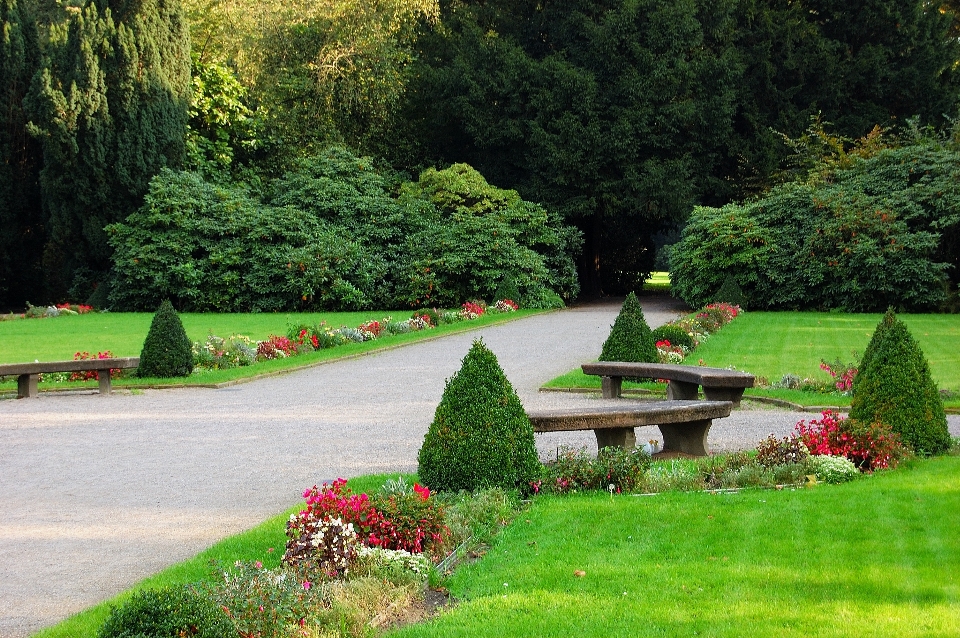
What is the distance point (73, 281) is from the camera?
2992cm

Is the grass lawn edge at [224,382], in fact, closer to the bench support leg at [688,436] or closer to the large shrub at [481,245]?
the bench support leg at [688,436]

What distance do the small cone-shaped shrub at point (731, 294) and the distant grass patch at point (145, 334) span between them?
559cm

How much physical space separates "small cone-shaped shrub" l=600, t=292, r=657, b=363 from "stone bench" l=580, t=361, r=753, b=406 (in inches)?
36.8

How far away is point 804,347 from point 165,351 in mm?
10950

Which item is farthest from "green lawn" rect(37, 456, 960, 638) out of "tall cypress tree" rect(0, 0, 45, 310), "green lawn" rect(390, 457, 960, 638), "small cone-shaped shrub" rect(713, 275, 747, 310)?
"tall cypress tree" rect(0, 0, 45, 310)

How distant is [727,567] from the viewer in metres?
4.97

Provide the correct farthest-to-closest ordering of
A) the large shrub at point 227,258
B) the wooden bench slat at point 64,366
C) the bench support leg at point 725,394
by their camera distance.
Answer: the large shrub at point 227,258
the wooden bench slat at point 64,366
the bench support leg at point 725,394

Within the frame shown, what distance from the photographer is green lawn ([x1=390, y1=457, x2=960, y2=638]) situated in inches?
166

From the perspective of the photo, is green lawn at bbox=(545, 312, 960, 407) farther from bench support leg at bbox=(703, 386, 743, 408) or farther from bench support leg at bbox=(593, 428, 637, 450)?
bench support leg at bbox=(593, 428, 637, 450)

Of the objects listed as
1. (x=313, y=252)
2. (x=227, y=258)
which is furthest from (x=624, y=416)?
(x=227, y=258)

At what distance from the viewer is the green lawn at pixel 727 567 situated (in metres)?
4.21

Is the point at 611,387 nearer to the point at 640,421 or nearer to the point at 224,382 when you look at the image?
the point at 640,421

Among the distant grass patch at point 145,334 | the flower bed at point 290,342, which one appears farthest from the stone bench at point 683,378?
the flower bed at point 290,342

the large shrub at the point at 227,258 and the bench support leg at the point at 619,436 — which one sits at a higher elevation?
the large shrub at the point at 227,258
